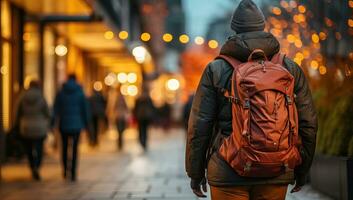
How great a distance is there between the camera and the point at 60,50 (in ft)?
78.3

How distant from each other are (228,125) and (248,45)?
0.50m

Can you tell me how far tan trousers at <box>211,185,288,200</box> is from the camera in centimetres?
434

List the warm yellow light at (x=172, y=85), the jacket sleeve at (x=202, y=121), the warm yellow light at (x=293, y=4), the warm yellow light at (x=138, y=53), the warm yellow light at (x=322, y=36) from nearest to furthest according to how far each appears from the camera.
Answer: the jacket sleeve at (x=202, y=121) → the warm yellow light at (x=322, y=36) → the warm yellow light at (x=293, y=4) → the warm yellow light at (x=138, y=53) → the warm yellow light at (x=172, y=85)

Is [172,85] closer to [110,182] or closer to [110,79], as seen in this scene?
[110,79]

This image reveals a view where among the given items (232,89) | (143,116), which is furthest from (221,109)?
(143,116)

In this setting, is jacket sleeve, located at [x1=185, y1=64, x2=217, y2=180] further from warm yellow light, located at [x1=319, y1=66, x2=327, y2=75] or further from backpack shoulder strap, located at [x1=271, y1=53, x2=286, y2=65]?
warm yellow light, located at [x1=319, y1=66, x2=327, y2=75]

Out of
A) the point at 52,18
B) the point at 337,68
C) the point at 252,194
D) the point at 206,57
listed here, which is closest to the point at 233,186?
the point at 252,194

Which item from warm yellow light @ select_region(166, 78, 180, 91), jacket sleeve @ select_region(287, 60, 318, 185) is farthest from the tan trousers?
warm yellow light @ select_region(166, 78, 180, 91)

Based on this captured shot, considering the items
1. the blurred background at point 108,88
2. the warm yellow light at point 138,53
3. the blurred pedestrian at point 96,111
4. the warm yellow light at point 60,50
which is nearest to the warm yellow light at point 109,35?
the blurred background at point 108,88

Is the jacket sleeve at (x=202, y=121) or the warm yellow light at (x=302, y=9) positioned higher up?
the warm yellow light at (x=302, y=9)

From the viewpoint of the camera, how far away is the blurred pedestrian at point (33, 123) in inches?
489

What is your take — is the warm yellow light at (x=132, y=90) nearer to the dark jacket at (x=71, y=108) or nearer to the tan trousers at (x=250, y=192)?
the dark jacket at (x=71, y=108)

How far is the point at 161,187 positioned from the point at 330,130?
2817 millimetres

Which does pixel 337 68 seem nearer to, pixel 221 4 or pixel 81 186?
pixel 81 186
